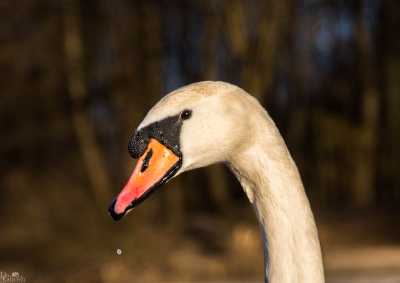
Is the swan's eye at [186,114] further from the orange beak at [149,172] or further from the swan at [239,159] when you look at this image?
the orange beak at [149,172]

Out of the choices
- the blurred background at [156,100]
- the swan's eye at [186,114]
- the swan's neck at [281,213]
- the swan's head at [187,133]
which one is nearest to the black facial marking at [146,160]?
the swan's head at [187,133]

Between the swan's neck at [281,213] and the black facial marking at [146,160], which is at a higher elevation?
the black facial marking at [146,160]

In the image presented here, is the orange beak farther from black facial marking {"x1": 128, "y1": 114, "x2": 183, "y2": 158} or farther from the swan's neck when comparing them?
the swan's neck

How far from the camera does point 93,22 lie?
11.3 m

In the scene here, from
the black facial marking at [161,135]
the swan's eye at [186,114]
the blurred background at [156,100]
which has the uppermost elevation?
the swan's eye at [186,114]

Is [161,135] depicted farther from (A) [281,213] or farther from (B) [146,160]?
(A) [281,213]

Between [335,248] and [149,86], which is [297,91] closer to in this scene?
[149,86]

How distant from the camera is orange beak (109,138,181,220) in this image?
71.7 inches

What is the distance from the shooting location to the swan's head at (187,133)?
1.83 metres

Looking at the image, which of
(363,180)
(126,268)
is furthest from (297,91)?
(126,268)

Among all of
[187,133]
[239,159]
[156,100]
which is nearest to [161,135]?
[187,133]

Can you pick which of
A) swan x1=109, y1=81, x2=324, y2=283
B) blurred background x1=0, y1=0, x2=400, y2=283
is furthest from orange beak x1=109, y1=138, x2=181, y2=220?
blurred background x1=0, y1=0, x2=400, y2=283

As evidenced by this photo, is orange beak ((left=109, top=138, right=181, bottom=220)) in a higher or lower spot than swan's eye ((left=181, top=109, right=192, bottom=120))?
lower

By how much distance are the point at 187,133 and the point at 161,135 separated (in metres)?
0.08
